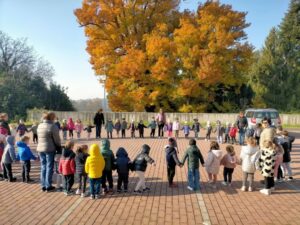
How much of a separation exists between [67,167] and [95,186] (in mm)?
883

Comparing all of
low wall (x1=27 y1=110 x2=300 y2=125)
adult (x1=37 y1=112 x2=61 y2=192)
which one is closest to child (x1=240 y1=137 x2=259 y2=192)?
adult (x1=37 y1=112 x2=61 y2=192)

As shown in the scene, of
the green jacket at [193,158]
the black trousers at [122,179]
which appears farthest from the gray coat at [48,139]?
the green jacket at [193,158]

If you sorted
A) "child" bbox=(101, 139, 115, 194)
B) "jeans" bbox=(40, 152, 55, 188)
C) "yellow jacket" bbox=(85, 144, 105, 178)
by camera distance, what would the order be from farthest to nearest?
1. "jeans" bbox=(40, 152, 55, 188)
2. "child" bbox=(101, 139, 115, 194)
3. "yellow jacket" bbox=(85, 144, 105, 178)

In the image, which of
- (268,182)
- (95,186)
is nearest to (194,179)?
(268,182)

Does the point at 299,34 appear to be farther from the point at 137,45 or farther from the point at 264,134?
the point at 264,134

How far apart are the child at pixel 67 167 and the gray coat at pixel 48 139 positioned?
0.38m

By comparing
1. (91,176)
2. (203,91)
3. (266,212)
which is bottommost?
(266,212)

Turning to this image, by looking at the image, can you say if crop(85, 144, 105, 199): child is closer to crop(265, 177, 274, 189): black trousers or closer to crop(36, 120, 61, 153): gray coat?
crop(36, 120, 61, 153): gray coat

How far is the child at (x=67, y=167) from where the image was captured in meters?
8.51

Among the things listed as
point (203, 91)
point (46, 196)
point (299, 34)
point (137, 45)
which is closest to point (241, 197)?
point (46, 196)

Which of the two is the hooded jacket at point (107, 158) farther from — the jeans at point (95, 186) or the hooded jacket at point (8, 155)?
the hooded jacket at point (8, 155)

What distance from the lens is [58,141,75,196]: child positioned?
8.51 m

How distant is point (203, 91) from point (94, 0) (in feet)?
47.5

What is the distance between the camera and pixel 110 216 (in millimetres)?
6953
